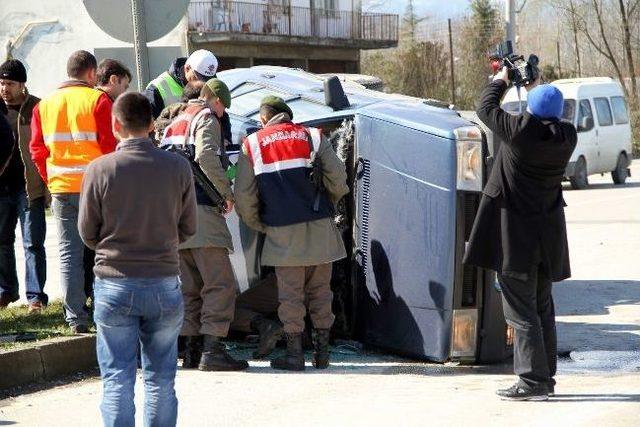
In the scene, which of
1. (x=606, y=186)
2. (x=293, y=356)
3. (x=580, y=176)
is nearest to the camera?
(x=293, y=356)

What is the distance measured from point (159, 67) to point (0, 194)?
5.64ft

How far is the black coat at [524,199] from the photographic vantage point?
22.3ft

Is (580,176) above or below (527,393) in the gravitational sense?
below

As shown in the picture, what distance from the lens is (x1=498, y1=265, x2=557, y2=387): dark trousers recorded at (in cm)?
688

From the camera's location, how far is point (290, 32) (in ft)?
146

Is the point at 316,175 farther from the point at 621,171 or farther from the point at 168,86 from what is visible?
the point at 621,171

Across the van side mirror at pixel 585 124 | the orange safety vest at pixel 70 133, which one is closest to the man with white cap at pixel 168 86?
the orange safety vest at pixel 70 133

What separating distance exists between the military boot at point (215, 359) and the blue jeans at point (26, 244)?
2.11m

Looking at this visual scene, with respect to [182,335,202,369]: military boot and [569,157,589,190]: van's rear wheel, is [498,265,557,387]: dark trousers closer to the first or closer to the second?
[182,335,202,369]: military boot

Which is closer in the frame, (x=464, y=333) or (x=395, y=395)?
(x=395, y=395)

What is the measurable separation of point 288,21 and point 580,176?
22384 mm

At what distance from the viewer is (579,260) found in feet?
43.6

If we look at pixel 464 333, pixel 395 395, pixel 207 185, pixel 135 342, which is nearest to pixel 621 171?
pixel 464 333

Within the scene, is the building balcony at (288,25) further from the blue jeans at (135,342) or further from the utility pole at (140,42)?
the blue jeans at (135,342)
